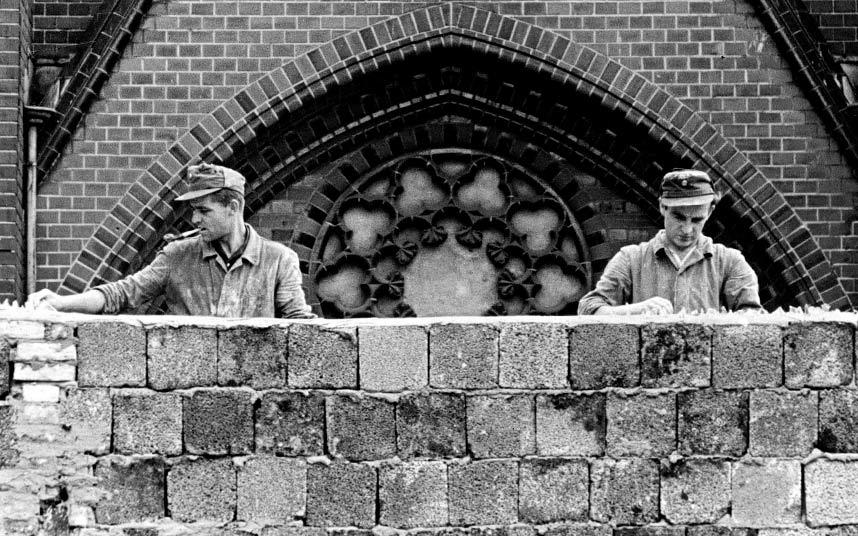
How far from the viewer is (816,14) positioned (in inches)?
774

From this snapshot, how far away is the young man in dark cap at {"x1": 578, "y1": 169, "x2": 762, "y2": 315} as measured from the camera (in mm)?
13328

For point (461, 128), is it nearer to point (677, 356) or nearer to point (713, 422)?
point (677, 356)

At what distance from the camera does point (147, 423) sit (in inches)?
497

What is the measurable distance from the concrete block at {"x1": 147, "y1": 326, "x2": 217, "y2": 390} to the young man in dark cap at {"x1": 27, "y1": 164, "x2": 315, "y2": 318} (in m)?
0.53

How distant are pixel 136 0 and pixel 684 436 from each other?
318 inches

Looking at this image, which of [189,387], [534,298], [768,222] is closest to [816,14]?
[768,222]

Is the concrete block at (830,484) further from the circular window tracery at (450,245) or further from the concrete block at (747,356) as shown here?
the circular window tracery at (450,245)

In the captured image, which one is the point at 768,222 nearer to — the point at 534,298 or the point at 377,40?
the point at 534,298

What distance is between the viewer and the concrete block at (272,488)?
12.6 meters

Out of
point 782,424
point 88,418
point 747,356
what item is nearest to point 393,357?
point 88,418

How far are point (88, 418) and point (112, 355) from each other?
365mm

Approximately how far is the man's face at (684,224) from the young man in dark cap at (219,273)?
2128 millimetres

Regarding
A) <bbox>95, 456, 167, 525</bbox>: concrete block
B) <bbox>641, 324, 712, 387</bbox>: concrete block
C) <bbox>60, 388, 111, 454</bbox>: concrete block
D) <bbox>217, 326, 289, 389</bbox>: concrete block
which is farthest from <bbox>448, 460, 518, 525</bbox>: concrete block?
<bbox>60, 388, 111, 454</bbox>: concrete block

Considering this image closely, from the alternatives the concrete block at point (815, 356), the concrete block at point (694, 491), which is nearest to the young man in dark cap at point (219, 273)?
the concrete block at point (694, 491)
